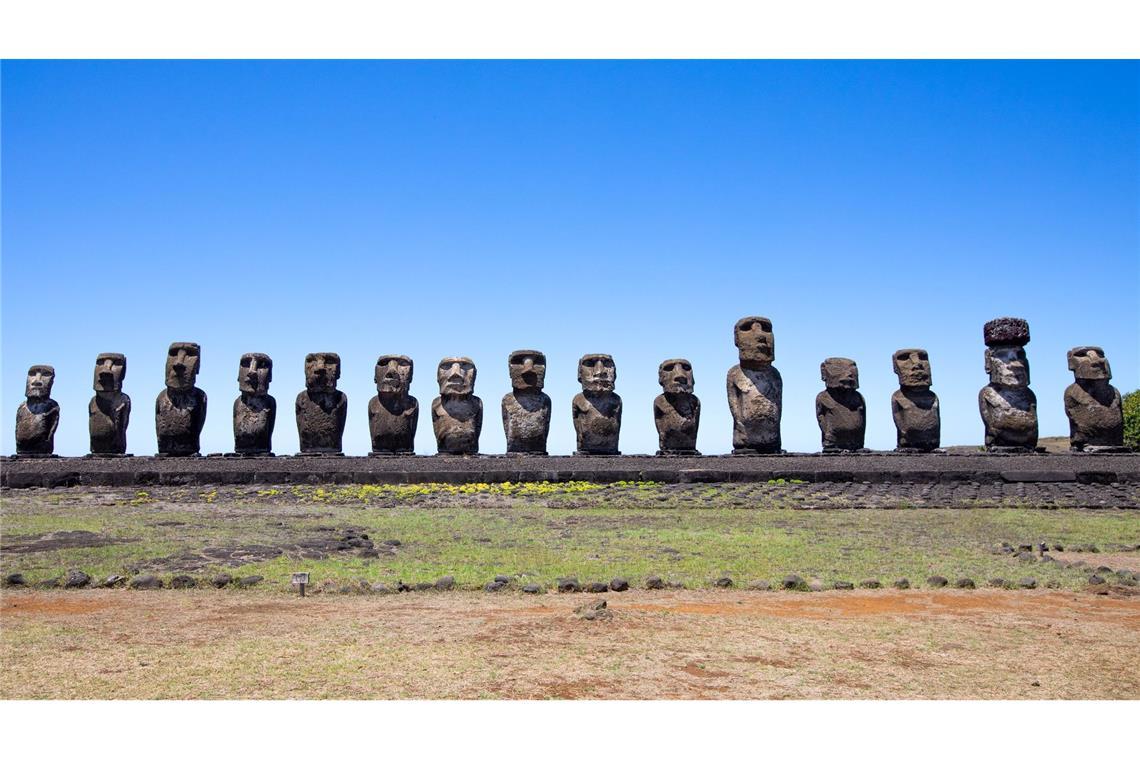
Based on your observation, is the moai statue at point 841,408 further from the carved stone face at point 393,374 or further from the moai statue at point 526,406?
the carved stone face at point 393,374

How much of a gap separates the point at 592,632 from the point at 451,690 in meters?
1.52

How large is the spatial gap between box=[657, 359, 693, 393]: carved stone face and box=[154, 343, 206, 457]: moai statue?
31.9 ft

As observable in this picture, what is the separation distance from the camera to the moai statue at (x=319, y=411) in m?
20.9

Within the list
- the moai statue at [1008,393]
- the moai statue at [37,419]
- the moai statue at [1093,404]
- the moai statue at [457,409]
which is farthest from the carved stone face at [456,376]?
the moai statue at [1093,404]

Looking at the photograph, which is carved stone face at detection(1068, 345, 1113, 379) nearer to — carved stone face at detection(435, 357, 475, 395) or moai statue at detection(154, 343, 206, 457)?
carved stone face at detection(435, 357, 475, 395)

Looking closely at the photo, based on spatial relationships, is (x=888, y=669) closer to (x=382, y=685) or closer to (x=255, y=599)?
(x=382, y=685)

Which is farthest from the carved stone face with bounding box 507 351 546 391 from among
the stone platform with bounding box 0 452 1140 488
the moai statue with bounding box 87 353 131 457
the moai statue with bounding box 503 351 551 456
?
the moai statue with bounding box 87 353 131 457

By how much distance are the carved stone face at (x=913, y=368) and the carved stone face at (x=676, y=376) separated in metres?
4.37

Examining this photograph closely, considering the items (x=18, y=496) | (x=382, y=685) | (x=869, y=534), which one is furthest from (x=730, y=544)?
(x=18, y=496)

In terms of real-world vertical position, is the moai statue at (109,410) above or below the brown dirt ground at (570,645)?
above

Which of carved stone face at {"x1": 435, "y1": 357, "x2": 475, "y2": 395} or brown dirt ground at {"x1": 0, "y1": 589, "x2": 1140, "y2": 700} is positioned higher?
carved stone face at {"x1": 435, "y1": 357, "x2": 475, "y2": 395}

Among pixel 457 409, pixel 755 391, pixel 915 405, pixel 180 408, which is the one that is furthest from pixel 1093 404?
pixel 180 408

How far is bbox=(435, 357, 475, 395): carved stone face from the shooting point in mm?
20656

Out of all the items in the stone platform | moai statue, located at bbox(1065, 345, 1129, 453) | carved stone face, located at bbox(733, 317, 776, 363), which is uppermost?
carved stone face, located at bbox(733, 317, 776, 363)
